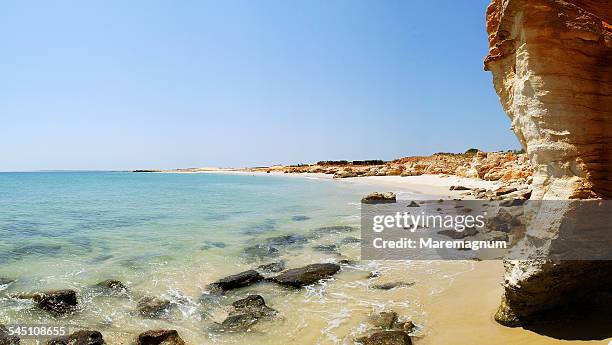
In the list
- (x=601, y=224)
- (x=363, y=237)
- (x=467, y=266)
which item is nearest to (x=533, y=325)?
(x=601, y=224)

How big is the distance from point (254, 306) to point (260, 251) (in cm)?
522

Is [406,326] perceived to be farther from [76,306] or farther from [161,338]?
[76,306]

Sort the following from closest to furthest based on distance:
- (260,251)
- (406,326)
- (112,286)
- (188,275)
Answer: (406,326), (112,286), (188,275), (260,251)

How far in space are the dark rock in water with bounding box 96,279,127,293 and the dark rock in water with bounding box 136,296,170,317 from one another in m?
0.99

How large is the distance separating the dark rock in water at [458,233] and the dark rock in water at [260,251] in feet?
21.7

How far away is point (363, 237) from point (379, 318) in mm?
7868

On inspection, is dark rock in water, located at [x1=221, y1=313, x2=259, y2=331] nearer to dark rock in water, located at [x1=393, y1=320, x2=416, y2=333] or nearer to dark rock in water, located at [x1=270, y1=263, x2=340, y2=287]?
dark rock in water, located at [x1=270, y1=263, x2=340, y2=287]

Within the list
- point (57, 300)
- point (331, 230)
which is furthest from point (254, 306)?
point (331, 230)

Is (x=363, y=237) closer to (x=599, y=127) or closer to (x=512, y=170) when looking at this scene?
(x=599, y=127)

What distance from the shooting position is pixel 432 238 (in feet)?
45.3

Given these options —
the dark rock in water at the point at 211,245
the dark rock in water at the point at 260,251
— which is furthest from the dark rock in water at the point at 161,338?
the dark rock in water at the point at 211,245

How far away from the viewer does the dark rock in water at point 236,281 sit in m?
9.12

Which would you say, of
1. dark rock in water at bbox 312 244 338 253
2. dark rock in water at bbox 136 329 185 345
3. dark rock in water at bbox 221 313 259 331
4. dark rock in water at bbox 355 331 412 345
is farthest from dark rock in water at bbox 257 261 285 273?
dark rock in water at bbox 355 331 412 345

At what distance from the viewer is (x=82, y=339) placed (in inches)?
244
